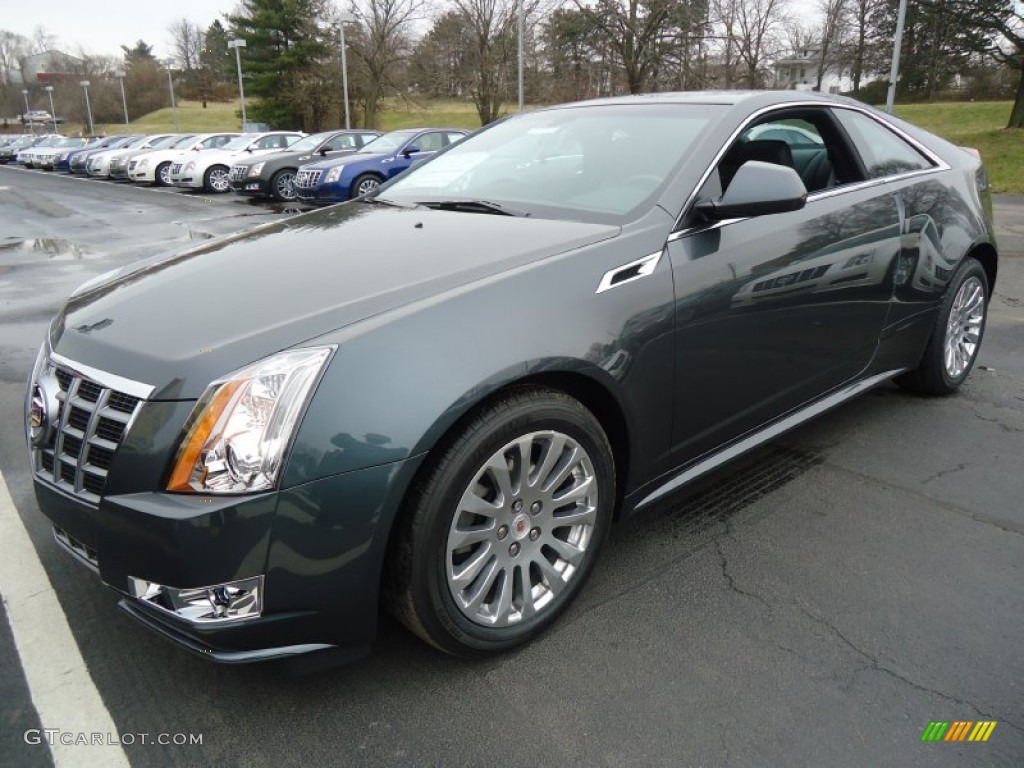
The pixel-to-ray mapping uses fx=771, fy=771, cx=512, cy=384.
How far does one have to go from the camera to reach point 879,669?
86.7 inches

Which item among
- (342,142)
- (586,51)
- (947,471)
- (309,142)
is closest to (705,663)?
(947,471)

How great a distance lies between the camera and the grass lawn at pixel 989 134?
17.3m

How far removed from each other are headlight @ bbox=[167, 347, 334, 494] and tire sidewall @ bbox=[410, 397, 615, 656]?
1.29ft

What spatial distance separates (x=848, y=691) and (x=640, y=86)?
35.3 meters

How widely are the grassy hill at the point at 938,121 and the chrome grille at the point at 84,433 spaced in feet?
59.9

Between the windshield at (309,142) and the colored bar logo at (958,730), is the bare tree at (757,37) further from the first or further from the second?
the colored bar logo at (958,730)

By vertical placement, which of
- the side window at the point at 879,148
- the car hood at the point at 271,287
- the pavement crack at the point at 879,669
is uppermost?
the side window at the point at 879,148

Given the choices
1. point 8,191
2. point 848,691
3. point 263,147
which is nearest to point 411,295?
point 848,691

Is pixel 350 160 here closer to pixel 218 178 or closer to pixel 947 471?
pixel 218 178

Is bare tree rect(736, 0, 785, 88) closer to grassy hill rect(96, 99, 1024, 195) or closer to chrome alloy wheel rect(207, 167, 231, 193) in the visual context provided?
grassy hill rect(96, 99, 1024, 195)

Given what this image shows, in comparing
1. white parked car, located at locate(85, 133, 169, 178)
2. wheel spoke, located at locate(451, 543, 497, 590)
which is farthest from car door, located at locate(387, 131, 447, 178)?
white parked car, located at locate(85, 133, 169, 178)

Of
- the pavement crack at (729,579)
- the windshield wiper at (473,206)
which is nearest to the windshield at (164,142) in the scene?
the windshield wiper at (473,206)

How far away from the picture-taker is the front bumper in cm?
175

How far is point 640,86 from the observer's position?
34125 millimetres
